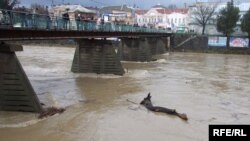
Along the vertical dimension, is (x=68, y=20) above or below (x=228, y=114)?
above

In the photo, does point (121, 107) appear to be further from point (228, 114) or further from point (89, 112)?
point (228, 114)

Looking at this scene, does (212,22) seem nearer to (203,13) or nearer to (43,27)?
(203,13)

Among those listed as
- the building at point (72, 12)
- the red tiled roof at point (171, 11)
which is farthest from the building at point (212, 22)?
the building at point (72, 12)

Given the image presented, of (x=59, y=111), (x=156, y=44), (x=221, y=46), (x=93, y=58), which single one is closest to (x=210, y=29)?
(x=221, y=46)

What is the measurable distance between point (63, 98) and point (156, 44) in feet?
170

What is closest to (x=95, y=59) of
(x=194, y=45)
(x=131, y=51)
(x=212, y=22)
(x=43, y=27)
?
(x=43, y=27)

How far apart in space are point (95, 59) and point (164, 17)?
328 feet

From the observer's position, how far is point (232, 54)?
8319 centimetres

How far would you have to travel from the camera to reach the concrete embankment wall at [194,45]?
86.3m

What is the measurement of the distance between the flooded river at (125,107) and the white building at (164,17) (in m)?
90.7

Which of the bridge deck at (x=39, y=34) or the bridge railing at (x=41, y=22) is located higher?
the bridge railing at (x=41, y=22)

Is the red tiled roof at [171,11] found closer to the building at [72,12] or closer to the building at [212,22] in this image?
the building at [212,22]

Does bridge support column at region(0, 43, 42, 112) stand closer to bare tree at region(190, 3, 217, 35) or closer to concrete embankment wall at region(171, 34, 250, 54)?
concrete embankment wall at region(171, 34, 250, 54)

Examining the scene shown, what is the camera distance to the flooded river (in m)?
19.2
